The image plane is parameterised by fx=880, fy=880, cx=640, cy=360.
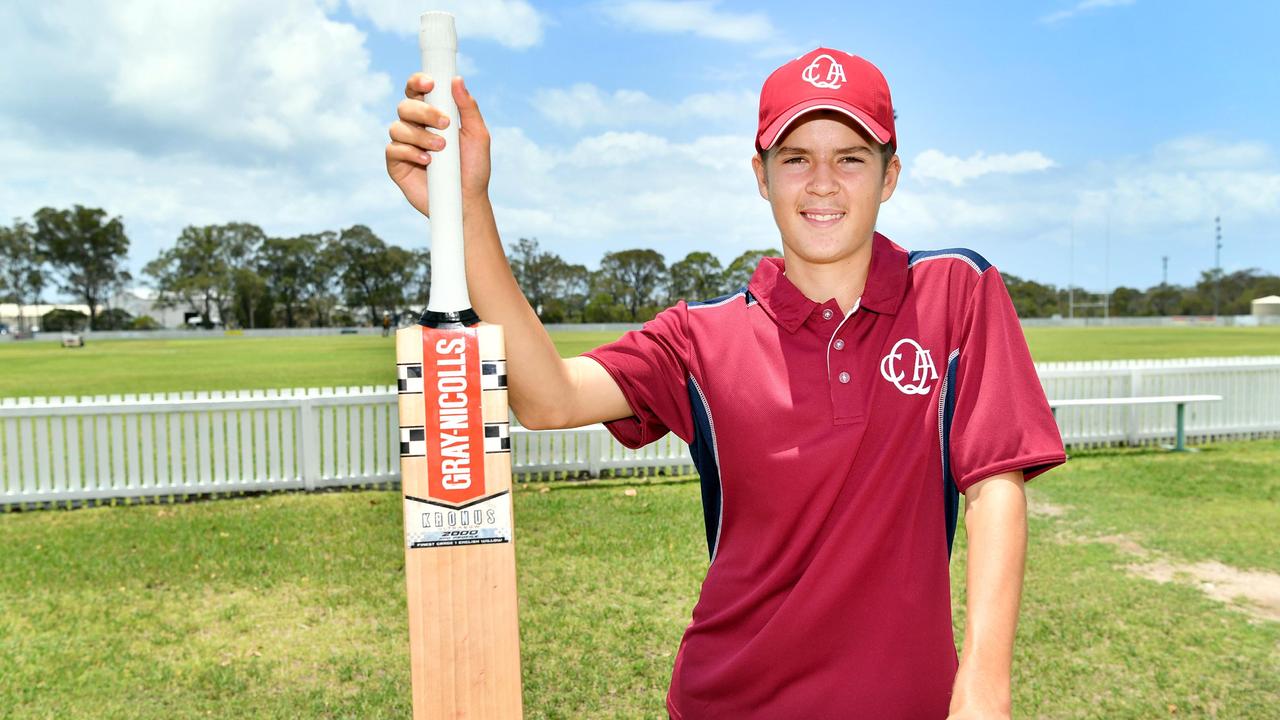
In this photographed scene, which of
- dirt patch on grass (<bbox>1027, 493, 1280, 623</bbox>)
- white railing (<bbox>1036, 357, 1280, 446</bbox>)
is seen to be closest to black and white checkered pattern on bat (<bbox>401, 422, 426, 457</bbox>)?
dirt patch on grass (<bbox>1027, 493, 1280, 623</bbox>)

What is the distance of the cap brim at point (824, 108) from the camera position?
1.56 metres

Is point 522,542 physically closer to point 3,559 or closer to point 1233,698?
point 3,559

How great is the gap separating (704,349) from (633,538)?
20.2ft

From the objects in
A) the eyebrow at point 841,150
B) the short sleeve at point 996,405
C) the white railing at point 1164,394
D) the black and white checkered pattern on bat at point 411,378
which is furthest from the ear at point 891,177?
the white railing at point 1164,394

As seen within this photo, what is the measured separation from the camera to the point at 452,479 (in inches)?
69.2

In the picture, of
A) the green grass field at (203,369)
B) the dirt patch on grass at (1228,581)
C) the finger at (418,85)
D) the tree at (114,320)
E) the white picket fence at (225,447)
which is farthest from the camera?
the tree at (114,320)

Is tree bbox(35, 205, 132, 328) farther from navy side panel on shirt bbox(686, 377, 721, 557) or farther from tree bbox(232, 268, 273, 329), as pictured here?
navy side panel on shirt bbox(686, 377, 721, 557)

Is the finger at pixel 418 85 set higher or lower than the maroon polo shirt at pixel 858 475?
higher

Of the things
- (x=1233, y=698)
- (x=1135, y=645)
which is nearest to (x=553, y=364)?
(x=1233, y=698)

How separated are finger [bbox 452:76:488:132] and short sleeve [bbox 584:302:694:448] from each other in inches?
19.5

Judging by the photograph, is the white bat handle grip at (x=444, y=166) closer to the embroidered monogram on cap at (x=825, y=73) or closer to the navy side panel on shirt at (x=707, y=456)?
the navy side panel on shirt at (x=707, y=456)

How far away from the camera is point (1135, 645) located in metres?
5.38

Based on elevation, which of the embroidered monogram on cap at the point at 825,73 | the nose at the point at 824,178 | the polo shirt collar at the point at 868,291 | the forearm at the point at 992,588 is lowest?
the forearm at the point at 992,588

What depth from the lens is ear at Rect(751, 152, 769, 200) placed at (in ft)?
5.78
